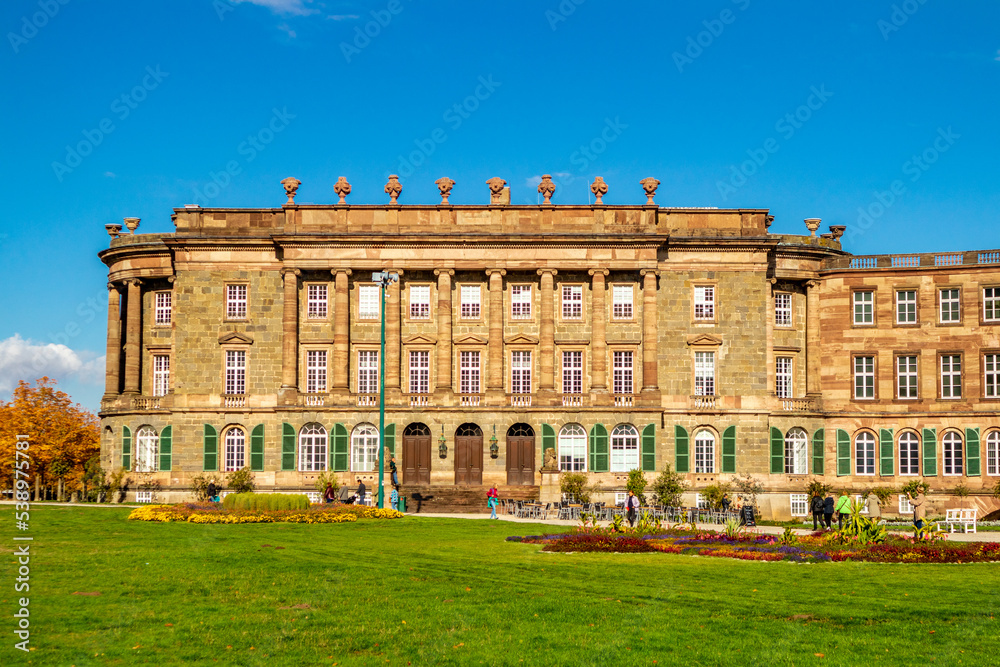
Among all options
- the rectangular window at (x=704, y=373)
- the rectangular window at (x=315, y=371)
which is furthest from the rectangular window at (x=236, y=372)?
the rectangular window at (x=704, y=373)

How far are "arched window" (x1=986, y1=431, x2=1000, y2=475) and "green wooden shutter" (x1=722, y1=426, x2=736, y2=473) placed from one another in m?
14.8

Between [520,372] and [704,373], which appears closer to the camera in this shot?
[704,373]

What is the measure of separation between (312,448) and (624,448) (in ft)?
60.0

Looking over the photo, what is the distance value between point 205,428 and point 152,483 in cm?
454

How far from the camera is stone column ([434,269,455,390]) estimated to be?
61562mm

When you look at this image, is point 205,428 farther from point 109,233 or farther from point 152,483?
point 109,233

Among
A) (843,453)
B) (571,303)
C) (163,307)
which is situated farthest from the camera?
(163,307)

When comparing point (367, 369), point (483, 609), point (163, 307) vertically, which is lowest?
point (483, 609)

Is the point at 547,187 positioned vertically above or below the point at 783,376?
above

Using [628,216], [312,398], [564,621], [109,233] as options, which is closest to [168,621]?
[564,621]

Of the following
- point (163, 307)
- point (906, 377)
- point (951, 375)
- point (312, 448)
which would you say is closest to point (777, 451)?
point (906, 377)

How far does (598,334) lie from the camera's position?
202 feet

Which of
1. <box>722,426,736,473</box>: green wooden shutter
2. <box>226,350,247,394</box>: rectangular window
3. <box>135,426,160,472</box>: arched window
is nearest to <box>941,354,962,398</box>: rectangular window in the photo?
<box>722,426,736,473</box>: green wooden shutter

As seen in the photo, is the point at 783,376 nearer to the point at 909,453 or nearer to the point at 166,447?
the point at 909,453
